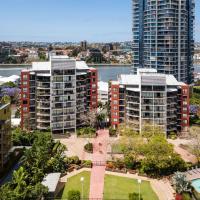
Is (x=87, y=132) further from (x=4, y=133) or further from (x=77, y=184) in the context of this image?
(x=77, y=184)

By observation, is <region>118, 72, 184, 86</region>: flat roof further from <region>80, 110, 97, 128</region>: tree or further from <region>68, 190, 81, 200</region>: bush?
<region>68, 190, 81, 200</region>: bush

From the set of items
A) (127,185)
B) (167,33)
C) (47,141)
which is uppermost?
(167,33)

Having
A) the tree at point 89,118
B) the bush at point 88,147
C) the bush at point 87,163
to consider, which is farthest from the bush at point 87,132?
the bush at point 87,163

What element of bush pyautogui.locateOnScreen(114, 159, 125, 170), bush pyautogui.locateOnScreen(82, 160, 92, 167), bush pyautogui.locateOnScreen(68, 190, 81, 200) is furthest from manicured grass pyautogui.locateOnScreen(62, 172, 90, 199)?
bush pyautogui.locateOnScreen(114, 159, 125, 170)

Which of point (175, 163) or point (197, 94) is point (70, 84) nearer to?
point (175, 163)

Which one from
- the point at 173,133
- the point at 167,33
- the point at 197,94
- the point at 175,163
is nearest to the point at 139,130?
the point at 173,133

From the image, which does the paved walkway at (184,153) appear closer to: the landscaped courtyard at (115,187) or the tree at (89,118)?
the landscaped courtyard at (115,187)
